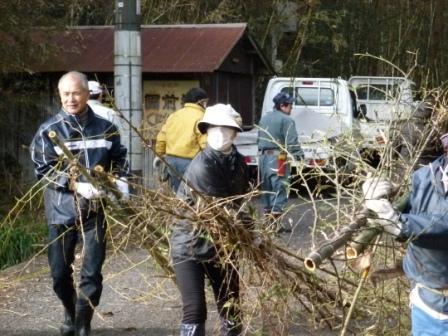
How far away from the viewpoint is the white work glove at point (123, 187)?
226 inches

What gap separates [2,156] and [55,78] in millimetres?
1593

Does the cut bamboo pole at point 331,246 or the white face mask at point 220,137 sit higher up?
the white face mask at point 220,137

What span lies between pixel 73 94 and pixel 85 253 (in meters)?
1.03

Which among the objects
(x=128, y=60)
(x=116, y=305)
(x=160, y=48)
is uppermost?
(x=160, y=48)

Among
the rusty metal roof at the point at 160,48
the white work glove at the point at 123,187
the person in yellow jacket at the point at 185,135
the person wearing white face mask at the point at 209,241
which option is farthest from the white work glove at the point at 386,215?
the rusty metal roof at the point at 160,48

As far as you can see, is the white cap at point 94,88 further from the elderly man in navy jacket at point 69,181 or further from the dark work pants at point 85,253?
the dark work pants at point 85,253

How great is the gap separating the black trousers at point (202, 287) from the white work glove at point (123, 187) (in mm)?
507

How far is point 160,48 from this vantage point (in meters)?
16.3

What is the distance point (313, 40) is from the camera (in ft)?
85.1

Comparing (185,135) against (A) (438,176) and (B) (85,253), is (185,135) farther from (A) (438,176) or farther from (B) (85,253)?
(A) (438,176)

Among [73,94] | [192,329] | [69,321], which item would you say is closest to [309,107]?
[69,321]

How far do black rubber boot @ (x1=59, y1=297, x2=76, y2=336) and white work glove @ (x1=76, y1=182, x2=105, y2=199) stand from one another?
1028 mm

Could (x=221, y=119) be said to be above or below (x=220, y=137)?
above

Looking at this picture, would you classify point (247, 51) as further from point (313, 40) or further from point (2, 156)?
point (313, 40)
